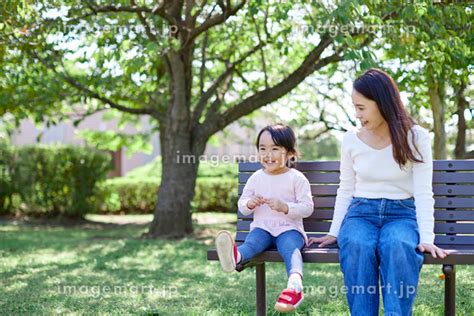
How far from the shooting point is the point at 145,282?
20.1 feet

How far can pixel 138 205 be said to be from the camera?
16266mm

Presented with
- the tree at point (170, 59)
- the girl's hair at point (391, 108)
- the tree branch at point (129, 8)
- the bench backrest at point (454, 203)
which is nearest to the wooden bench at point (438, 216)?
the bench backrest at point (454, 203)

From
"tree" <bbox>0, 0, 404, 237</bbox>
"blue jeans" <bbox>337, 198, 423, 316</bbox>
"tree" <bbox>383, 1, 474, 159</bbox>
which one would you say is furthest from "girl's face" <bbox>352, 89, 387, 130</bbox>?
"tree" <bbox>0, 0, 404, 237</bbox>

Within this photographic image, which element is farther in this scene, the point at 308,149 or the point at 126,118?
the point at 308,149

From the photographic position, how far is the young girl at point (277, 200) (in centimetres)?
389

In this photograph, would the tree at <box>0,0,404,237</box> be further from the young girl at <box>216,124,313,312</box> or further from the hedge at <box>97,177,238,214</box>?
the hedge at <box>97,177,238,214</box>

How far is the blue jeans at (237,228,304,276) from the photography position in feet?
12.1

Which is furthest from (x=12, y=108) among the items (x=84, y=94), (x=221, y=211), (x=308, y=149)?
(x=308, y=149)

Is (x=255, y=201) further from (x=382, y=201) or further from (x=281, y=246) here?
(x=382, y=201)

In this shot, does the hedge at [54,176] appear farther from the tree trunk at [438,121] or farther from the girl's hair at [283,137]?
the girl's hair at [283,137]

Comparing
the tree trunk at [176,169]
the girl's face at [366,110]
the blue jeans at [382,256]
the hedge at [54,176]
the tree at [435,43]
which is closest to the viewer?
the blue jeans at [382,256]

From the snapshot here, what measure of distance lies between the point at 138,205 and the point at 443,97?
29.3ft

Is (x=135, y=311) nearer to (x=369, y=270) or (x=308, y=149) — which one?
(x=369, y=270)

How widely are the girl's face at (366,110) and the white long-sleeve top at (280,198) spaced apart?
2.02 feet
